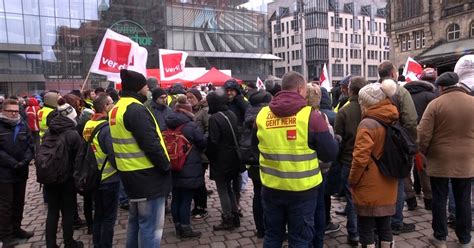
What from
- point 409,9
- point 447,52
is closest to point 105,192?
point 447,52

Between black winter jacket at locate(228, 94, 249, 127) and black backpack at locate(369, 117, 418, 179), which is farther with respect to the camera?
black winter jacket at locate(228, 94, 249, 127)

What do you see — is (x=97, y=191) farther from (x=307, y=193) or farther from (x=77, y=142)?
(x=307, y=193)

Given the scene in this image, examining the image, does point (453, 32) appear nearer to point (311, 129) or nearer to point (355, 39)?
point (311, 129)

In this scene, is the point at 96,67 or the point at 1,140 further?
the point at 96,67

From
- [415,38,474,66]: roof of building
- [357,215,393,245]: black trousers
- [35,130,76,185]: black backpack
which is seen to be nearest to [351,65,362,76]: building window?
[415,38,474,66]: roof of building

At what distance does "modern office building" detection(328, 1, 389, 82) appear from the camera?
297 ft

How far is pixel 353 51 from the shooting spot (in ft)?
313

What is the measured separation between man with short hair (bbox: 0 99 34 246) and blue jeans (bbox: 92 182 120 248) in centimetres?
146

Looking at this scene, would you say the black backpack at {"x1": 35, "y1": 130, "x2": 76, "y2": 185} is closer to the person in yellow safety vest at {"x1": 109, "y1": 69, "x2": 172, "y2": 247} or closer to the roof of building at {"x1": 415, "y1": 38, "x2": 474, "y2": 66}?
the person in yellow safety vest at {"x1": 109, "y1": 69, "x2": 172, "y2": 247}

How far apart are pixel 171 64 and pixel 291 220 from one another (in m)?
9.76

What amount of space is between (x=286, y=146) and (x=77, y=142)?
106 inches

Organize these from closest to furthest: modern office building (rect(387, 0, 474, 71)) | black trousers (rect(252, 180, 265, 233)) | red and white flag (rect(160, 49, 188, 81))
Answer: black trousers (rect(252, 180, 265, 233)) → red and white flag (rect(160, 49, 188, 81)) → modern office building (rect(387, 0, 474, 71))

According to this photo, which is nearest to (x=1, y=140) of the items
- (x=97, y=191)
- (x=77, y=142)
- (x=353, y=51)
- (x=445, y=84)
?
(x=77, y=142)

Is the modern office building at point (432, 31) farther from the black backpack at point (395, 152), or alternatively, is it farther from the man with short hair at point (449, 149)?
the black backpack at point (395, 152)
